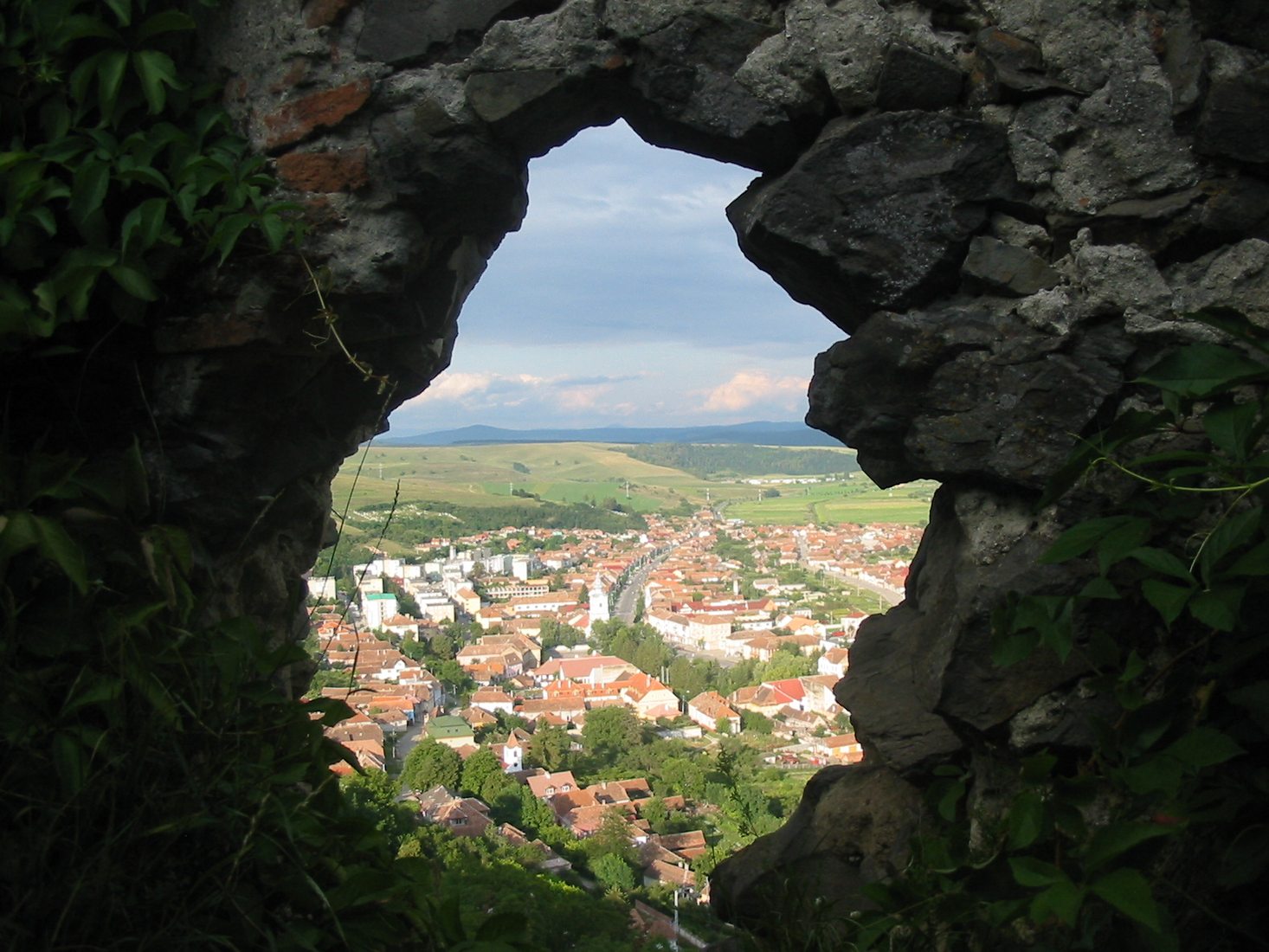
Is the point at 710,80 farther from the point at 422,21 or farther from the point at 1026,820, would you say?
the point at 1026,820

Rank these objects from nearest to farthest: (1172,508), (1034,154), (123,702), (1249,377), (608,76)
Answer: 1. (1249,377)
2. (1172,508)
3. (123,702)
4. (1034,154)
5. (608,76)

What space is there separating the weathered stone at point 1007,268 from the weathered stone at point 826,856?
1.16 m

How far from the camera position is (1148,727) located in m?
1.65

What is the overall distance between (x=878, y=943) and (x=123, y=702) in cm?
→ 152

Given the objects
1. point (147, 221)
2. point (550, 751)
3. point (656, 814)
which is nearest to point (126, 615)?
point (147, 221)

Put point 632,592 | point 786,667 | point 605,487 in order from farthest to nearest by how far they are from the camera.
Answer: point 605,487 → point 632,592 → point 786,667

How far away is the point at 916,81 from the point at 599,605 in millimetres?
5831

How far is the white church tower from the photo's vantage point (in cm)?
732

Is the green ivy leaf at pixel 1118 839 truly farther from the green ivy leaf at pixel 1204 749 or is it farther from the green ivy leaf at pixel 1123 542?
the green ivy leaf at pixel 1123 542

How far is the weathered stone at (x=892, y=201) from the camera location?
200cm

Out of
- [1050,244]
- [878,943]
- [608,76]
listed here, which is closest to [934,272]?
[1050,244]

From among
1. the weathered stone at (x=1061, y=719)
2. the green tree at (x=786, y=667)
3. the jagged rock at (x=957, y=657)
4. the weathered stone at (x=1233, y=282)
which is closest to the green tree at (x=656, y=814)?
the jagged rock at (x=957, y=657)

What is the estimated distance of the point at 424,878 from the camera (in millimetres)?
2055

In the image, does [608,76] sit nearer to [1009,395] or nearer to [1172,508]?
[1009,395]
